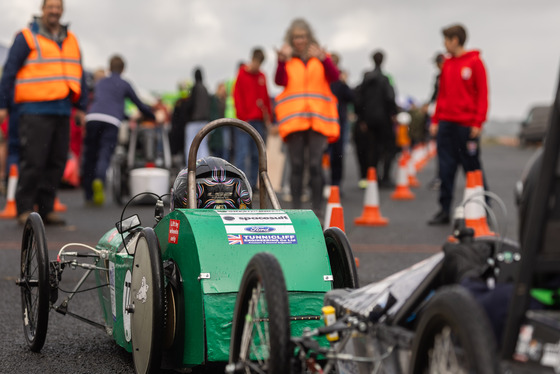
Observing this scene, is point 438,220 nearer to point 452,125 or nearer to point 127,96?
point 452,125

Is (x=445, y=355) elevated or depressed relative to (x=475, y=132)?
depressed

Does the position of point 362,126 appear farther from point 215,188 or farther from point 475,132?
point 215,188

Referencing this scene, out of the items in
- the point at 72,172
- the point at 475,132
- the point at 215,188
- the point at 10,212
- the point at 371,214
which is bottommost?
the point at 371,214

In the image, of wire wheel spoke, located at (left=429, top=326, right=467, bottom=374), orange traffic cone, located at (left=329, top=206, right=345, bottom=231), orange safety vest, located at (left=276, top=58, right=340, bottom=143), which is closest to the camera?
wire wheel spoke, located at (left=429, top=326, right=467, bottom=374)

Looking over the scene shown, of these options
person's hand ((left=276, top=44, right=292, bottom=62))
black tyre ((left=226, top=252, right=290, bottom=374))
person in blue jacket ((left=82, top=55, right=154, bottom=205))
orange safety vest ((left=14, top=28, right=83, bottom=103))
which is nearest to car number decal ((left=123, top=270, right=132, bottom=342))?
black tyre ((left=226, top=252, right=290, bottom=374))

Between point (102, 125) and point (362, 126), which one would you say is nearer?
point (102, 125)

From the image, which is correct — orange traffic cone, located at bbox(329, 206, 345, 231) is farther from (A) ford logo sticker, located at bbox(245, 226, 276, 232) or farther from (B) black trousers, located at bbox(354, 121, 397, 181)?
(B) black trousers, located at bbox(354, 121, 397, 181)

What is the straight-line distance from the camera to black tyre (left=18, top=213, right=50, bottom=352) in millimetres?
5008

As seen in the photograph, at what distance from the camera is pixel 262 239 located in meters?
4.49

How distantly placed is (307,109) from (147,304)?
635 cm

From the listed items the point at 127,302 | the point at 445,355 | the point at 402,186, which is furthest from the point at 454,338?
the point at 402,186

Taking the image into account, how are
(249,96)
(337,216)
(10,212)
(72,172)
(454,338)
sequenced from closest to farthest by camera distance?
(454,338) < (337,216) < (10,212) < (249,96) < (72,172)

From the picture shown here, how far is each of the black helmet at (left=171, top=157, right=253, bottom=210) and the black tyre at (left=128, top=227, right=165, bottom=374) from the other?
2.81 ft

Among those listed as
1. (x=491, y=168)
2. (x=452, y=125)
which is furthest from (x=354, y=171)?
(x=452, y=125)
